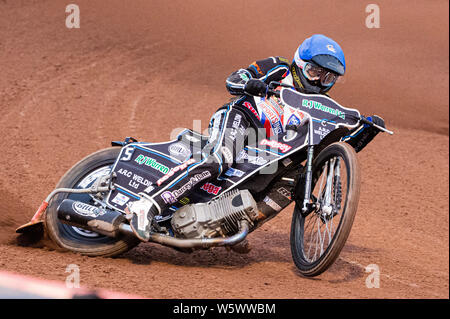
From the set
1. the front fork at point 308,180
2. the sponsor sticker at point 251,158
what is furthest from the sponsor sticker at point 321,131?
the sponsor sticker at point 251,158

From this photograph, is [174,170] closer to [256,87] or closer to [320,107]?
[256,87]

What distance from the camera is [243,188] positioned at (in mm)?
5230

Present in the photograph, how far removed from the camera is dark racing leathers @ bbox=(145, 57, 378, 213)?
5012 mm

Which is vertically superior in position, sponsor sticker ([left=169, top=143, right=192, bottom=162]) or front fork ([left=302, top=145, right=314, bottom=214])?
sponsor sticker ([left=169, top=143, right=192, bottom=162])

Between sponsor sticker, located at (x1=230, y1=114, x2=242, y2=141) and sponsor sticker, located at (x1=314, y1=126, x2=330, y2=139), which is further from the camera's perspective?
sponsor sticker, located at (x1=230, y1=114, x2=242, y2=141)

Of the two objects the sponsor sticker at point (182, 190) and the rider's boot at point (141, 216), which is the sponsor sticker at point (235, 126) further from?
the rider's boot at point (141, 216)

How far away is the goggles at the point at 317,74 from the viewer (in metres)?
5.28

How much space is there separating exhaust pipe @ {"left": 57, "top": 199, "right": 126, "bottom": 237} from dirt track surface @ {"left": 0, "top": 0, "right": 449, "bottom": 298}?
29 cm

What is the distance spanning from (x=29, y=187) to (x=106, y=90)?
15.8 ft

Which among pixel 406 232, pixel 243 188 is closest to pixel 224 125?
pixel 243 188

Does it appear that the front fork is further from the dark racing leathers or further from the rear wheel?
the rear wheel

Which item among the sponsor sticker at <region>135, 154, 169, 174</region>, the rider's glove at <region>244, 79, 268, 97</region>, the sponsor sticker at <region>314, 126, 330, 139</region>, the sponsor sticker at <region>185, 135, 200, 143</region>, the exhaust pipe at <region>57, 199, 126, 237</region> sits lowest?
the exhaust pipe at <region>57, 199, 126, 237</region>

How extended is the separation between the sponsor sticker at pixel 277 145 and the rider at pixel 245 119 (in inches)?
8.4

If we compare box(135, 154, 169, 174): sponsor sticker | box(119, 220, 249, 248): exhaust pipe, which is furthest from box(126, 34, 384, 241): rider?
box(135, 154, 169, 174): sponsor sticker
